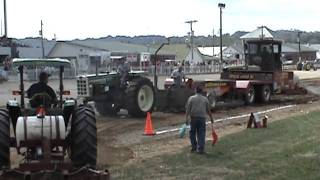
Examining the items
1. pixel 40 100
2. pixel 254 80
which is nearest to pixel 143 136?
pixel 40 100

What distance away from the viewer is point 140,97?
869 inches

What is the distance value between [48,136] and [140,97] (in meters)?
12.7

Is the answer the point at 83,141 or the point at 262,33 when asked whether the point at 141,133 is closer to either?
the point at 83,141

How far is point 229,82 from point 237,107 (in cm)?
138

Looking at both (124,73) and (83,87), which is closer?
(83,87)

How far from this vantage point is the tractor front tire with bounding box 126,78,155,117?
21609 millimetres

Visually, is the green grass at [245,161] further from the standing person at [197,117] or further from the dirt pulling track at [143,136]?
the dirt pulling track at [143,136]

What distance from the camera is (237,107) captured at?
27.4 meters

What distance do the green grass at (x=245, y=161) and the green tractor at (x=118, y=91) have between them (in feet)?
19.3

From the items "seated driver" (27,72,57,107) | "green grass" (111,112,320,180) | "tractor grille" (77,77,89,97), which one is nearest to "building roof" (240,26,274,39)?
"tractor grille" (77,77,89,97)

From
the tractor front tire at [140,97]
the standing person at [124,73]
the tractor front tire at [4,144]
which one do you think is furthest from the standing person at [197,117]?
the standing person at [124,73]

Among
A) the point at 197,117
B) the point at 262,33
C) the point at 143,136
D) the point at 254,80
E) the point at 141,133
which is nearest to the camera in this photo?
the point at 197,117

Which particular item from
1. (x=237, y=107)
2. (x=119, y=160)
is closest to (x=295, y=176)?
(x=119, y=160)

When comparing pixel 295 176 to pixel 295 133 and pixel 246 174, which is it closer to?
pixel 246 174
